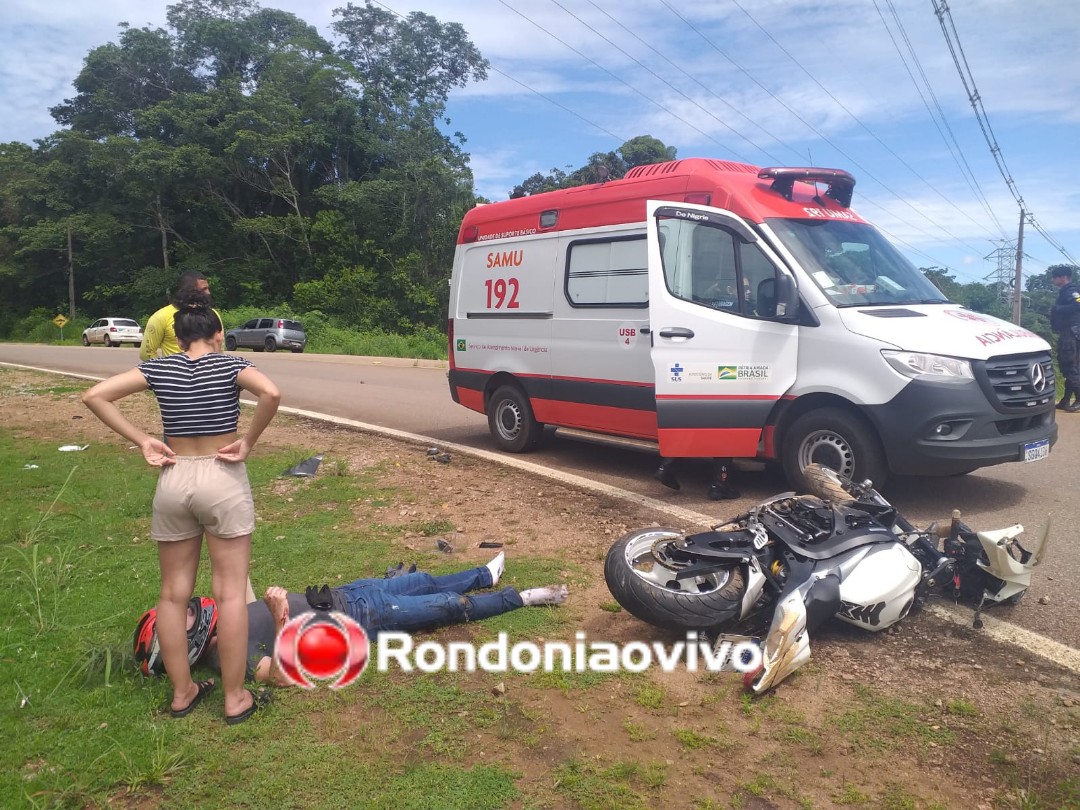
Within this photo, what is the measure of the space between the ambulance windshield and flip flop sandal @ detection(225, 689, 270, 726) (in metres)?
4.78

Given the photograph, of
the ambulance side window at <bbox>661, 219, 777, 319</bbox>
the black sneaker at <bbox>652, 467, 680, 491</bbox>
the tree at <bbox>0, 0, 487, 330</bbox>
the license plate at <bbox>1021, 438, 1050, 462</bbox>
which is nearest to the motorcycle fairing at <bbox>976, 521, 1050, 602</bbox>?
the license plate at <bbox>1021, 438, 1050, 462</bbox>

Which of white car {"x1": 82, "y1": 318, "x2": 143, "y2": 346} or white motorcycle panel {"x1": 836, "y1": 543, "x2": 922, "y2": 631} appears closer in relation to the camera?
white motorcycle panel {"x1": 836, "y1": 543, "x2": 922, "y2": 631}

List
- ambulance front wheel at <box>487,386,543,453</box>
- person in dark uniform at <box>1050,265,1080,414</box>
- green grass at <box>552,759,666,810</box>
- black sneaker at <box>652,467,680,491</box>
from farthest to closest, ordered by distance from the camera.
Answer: person in dark uniform at <box>1050,265,1080,414</box> < ambulance front wheel at <box>487,386,543,453</box> < black sneaker at <box>652,467,680,491</box> < green grass at <box>552,759,666,810</box>

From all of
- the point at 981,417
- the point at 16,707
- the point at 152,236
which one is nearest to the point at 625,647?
the point at 16,707

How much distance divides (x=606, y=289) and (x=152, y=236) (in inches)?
2029

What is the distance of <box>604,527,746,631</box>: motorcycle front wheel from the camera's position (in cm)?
379

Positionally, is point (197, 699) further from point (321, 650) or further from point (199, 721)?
point (321, 650)

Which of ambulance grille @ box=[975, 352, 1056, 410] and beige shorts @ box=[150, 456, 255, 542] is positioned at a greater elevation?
ambulance grille @ box=[975, 352, 1056, 410]

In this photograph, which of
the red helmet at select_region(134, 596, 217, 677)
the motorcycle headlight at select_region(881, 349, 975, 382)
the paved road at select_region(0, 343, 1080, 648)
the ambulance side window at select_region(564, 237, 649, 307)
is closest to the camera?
the red helmet at select_region(134, 596, 217, 677)

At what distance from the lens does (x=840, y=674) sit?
11.9 ft

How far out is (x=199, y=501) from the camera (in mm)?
3145

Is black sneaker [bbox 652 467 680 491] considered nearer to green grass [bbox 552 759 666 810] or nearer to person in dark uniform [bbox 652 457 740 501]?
person in dark uniform [bbox 652 457 740 501]

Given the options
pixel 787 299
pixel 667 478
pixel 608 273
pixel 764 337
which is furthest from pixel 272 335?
pixel 787 299

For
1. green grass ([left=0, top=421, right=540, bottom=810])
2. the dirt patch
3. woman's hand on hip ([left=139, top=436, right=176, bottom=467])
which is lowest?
green grass ([left=0, top=421, right=540, bottom=810])
